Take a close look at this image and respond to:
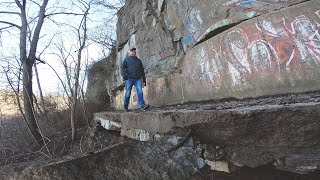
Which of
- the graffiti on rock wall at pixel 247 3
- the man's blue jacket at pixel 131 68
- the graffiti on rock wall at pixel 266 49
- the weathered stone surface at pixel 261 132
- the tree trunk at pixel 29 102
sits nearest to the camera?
the weathered stone surface at pixel 261 132

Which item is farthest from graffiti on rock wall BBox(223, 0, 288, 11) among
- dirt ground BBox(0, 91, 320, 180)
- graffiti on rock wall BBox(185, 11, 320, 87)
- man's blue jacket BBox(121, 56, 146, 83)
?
man's blue jacket BBox(121, 56, 146, 83)

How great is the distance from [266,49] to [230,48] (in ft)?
3.02

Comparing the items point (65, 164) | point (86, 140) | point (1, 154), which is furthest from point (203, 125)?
point (1, 154)

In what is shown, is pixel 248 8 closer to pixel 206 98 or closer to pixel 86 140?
pixel 206 98

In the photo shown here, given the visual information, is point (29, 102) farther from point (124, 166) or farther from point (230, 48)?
point (124, 166)

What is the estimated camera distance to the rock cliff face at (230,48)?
4504 mm

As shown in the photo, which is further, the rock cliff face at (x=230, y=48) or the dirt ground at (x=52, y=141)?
the dirt ground at (x=52, y=141)

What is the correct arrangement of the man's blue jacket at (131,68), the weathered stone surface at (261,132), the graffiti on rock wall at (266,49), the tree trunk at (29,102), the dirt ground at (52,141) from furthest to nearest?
1. the tree trunk at (29,102)
2. the dirt ground at (52,141)
3. the man's blue jacket at (131,68)
4. the graffiti on rock wall at (266,49)
5. the weathered stone surface at (261,132)

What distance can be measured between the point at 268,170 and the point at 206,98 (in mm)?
3346

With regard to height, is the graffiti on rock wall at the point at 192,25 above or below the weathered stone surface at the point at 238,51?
above

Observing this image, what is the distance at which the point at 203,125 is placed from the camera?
3207 millimetres

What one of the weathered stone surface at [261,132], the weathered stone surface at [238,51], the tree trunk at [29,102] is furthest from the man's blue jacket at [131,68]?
the tree trunk at [29,102]

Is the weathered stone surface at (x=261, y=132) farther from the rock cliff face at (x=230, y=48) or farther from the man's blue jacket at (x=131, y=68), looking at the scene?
the man's blue jacket at (x=131, y=68)

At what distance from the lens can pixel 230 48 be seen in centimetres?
574
